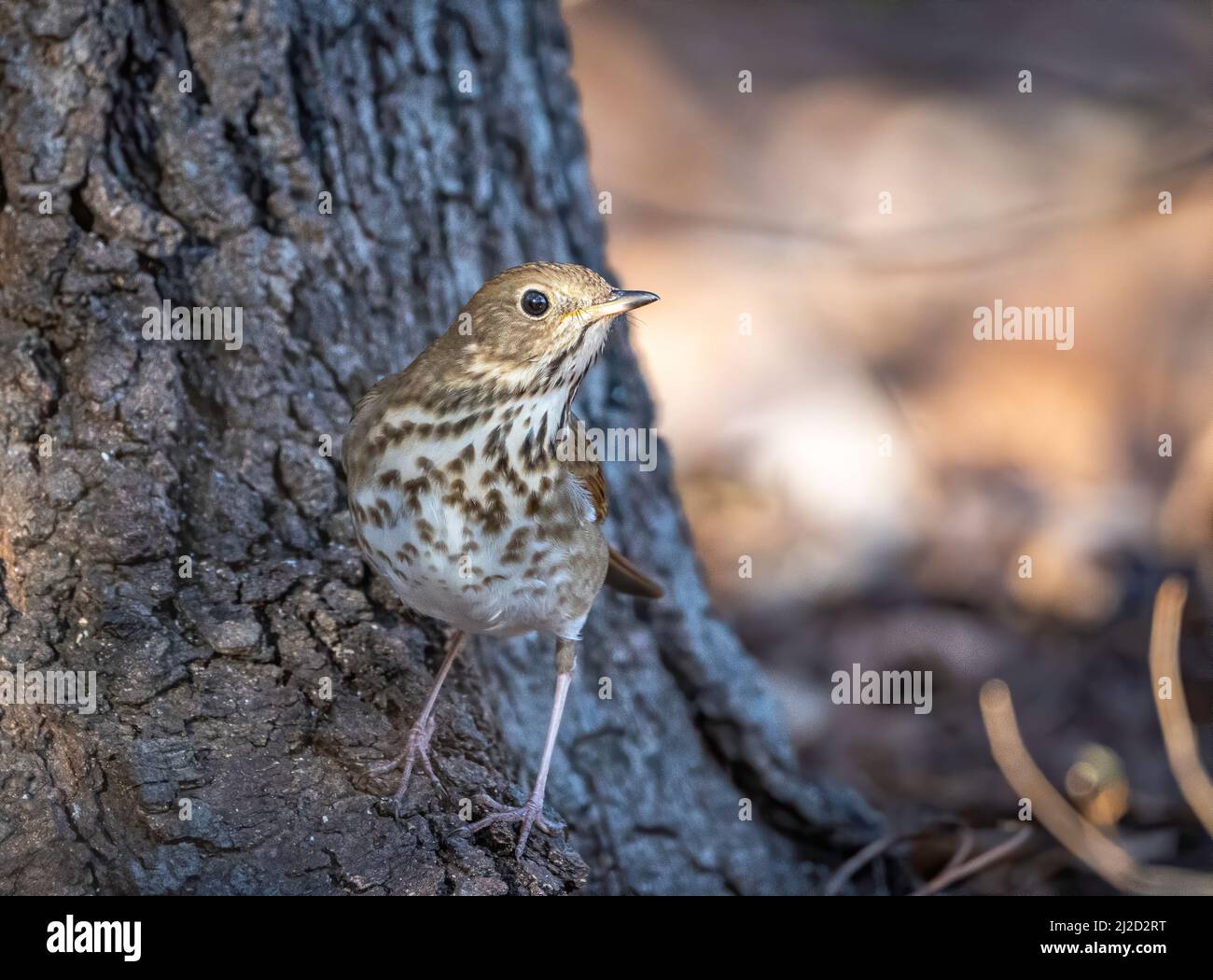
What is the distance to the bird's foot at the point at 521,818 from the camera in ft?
9.24

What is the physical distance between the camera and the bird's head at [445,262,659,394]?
10.5 feet

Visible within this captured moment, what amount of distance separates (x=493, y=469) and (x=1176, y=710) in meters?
3.52

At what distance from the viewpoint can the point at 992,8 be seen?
31.8 feet

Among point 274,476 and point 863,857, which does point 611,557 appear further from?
point 863,857

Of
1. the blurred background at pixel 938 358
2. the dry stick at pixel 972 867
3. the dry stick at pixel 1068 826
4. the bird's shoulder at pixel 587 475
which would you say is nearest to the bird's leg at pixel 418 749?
the bird's shoulder at pixel 587 475

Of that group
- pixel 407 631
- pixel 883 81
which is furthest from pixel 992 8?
pixel 407 631

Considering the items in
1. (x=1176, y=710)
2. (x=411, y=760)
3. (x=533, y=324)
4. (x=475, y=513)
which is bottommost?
(x=1176, y=710)

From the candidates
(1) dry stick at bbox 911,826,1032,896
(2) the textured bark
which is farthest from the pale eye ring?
(1) dry stick at bbox 911,826,1032,896

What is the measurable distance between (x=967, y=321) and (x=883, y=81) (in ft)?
7.65

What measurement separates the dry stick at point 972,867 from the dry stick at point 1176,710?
719mm

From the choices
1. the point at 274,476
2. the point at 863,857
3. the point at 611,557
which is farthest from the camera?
the point at 863,857

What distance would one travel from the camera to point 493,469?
313cm

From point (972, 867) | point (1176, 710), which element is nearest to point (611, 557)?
point (972, 867)
